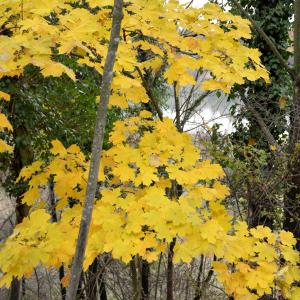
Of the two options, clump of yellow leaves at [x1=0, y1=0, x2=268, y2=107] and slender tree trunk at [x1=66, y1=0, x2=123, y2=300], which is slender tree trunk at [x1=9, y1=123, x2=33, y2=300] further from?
slender tree trunk at [x1=66, y1=0, x2=123, y2=300]

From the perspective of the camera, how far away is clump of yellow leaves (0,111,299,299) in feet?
7.50

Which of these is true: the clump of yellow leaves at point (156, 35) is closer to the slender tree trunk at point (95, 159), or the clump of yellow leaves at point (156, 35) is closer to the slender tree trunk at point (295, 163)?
the slender tree trunk at point (95, 159)

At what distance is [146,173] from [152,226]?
1.60 ft

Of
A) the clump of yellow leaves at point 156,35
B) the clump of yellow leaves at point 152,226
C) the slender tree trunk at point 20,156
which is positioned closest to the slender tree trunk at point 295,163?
the clump of yellow leaves at point 152,226

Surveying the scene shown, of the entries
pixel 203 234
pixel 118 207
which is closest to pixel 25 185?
pixel 118 207

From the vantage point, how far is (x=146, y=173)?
2.76 m

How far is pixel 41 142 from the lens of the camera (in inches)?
193

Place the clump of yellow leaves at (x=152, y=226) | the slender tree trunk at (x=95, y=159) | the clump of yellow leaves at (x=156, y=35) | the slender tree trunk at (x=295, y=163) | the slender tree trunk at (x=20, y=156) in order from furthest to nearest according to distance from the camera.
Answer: the slender tree trunk at (x=20, y=156) < the slender tree trunk at (x=295, y=163) < the clump of yellow leaves at (x=156, y=35) < the clump of yellow leaves at (x=152, y=226) < the slender tree trunk at (x=95, y=159)

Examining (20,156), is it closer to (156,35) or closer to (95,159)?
(156,35)

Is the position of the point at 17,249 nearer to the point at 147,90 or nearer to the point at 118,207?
the point at 118,207

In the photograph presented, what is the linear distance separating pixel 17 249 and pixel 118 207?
72 centimetres

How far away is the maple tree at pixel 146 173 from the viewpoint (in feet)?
7.50

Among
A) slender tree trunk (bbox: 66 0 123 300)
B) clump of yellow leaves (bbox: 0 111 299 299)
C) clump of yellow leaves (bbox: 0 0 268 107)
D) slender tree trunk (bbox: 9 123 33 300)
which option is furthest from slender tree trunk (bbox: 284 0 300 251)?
slender tree trunk (bbox: 9 123 33 300)

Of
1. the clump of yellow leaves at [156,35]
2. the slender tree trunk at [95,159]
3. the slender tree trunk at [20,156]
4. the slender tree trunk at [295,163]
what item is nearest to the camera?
the slender tree trunk at [95,159]
